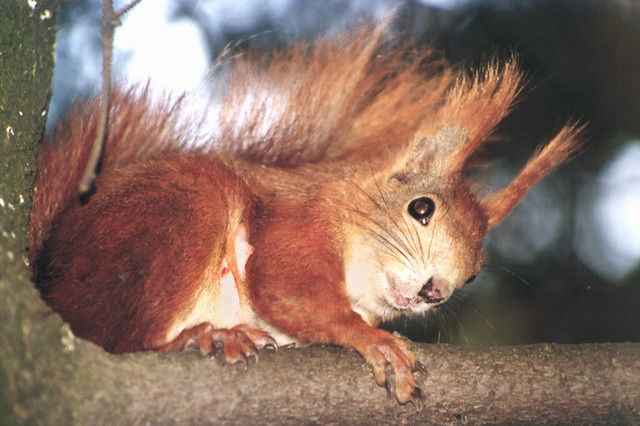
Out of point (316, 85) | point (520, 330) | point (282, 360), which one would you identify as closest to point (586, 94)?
point (520, 330)

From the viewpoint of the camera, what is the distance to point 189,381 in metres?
1.31

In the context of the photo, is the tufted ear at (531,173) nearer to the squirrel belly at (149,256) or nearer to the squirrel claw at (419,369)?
the squirrel claw at (419,369)

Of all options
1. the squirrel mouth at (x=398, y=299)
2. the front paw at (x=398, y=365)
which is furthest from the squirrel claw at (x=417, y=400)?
the squirrel mouth at (x=398, y=299)

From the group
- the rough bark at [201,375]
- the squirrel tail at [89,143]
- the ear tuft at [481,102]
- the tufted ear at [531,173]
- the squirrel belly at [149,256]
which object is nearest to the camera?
the rough bark at [201,375]

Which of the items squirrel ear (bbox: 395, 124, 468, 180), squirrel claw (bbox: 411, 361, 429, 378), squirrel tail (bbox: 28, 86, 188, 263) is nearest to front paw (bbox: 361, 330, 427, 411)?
squirrel claw (bbox: 411, 361, 429, 378)

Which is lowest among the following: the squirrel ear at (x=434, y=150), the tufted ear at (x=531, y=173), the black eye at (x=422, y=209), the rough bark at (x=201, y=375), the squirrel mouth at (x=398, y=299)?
the rough bark at (x=201, y=375)

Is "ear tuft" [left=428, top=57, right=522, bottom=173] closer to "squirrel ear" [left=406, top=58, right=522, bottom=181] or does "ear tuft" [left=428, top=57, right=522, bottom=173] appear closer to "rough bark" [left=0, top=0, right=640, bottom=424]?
"squirrel ear" [left=406, top=58, right=522, bottom=181]

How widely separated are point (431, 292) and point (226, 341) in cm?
76

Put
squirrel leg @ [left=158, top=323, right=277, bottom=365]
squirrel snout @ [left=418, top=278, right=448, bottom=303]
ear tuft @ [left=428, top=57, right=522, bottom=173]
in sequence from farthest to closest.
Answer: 1. ear tuft @ [left=428, top=57, right=522, bottom=173]
2. squirrel snout @ [left=418, top=278, right=448, bottom=303]
3. squirrel leg @ [left=158, top=323, right=277, bottom=365]

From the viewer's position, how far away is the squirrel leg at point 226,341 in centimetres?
147

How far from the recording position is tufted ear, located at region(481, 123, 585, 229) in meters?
2.22

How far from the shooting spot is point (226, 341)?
4.99ft

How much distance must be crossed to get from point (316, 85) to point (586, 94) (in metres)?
2.20

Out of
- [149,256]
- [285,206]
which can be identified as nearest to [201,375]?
[149,256]
